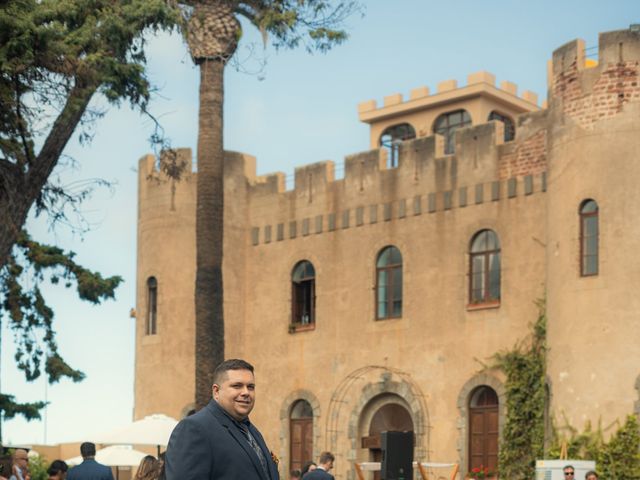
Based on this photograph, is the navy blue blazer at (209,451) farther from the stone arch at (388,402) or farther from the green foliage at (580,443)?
the stone arch at (388,402)

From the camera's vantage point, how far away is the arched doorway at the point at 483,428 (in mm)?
29562

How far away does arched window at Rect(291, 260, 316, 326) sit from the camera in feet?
113

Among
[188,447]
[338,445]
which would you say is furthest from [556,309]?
[188,447]

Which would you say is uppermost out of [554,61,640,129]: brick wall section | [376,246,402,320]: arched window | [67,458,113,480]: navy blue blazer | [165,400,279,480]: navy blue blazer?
[554,61,640,129]: brick wall section

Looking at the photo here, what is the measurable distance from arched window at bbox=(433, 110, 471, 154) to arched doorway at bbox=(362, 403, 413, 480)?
18.2 meters

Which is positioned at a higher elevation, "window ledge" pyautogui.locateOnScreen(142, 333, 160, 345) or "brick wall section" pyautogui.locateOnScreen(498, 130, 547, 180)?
"brick wall section" pyautogui.locateOnScreen(498, 130, 547, 180)

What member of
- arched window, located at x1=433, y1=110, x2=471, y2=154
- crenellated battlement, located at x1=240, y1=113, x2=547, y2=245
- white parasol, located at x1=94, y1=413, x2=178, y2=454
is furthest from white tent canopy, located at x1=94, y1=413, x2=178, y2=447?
arched window, located at x1=433, y1=110, x2=471, y2=154

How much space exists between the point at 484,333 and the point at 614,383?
14.7 ft

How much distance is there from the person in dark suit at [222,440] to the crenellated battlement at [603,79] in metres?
21.7

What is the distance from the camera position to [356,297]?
1300 inches

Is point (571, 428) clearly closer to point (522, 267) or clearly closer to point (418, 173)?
point (522, 267)

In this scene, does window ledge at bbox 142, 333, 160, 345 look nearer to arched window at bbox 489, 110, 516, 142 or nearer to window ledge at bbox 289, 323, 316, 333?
window ledge at bbox 289, 323, 316, 333

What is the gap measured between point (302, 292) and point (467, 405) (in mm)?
6389

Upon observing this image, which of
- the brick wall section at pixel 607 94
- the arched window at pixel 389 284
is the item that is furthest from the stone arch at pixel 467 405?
the brick wall section at pixel 607 94
